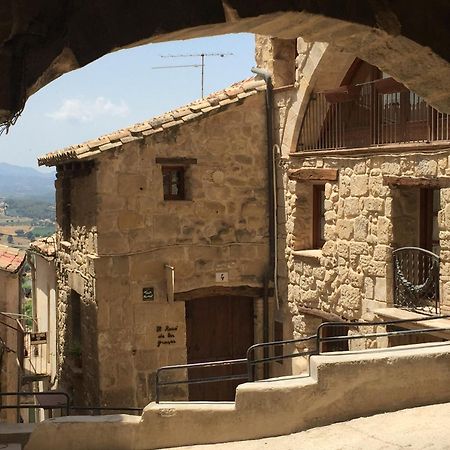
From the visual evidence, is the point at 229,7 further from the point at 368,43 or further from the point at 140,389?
the point at 140,389

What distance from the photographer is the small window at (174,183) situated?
10.3 meters

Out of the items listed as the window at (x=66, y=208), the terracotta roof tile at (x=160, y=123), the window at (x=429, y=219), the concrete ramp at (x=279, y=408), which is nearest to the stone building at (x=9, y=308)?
the window at (x=66, y=208)

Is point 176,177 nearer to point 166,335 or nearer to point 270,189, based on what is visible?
point 270,189

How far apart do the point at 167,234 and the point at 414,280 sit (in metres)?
3.82

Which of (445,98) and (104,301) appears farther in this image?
(104,301)

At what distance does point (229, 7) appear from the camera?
8.22ft

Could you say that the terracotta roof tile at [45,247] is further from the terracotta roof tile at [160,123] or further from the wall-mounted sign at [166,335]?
the wall-mounted sign at [166,335]

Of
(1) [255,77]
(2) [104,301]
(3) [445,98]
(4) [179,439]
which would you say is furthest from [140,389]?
(3) [445,98]

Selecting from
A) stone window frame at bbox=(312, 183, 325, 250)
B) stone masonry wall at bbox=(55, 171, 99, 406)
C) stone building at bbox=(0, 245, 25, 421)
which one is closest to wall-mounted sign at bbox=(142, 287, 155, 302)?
stone masonry wall at bbox=(55, 171, 99, 406)

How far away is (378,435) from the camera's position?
5285 millimetres

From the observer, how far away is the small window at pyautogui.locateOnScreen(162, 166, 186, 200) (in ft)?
33.7

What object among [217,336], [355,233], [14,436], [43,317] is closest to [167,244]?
[217,336]

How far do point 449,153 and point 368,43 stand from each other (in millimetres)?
4886

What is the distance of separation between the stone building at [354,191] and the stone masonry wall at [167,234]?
543 mm
